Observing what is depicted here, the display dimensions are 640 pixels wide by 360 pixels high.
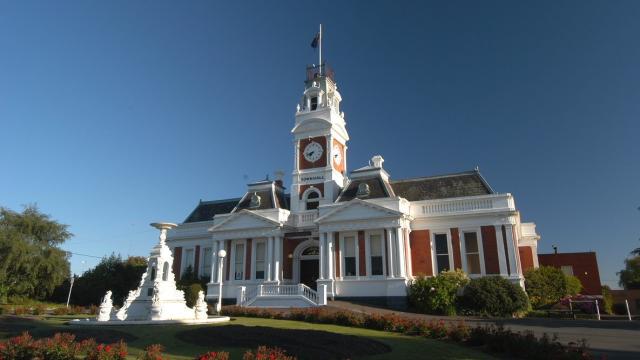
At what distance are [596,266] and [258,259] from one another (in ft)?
95.5

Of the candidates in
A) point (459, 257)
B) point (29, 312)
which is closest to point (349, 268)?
point (459, 257)

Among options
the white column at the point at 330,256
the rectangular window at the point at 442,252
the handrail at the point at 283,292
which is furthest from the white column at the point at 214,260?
the rectangular window at the point at 442,252

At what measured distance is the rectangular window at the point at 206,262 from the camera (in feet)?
128

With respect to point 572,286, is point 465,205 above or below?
above

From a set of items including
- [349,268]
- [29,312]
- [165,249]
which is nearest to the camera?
[165,249]

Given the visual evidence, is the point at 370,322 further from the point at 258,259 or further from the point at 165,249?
the point at 258,259

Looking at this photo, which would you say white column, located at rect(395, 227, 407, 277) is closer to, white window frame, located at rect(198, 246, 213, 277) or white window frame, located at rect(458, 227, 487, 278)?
white window frame, located at rect(458, 227, 487, 278)

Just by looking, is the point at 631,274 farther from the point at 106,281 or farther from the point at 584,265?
the point at 106,281

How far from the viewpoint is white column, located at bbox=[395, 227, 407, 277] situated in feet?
95.6

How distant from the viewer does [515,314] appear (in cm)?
2533

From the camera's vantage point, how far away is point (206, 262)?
1551 inches

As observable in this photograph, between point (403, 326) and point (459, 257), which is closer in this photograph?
point (403, 326)

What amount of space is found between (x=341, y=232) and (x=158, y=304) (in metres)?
15.0

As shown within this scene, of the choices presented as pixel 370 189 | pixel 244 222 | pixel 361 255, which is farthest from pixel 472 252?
pixel 244 222
